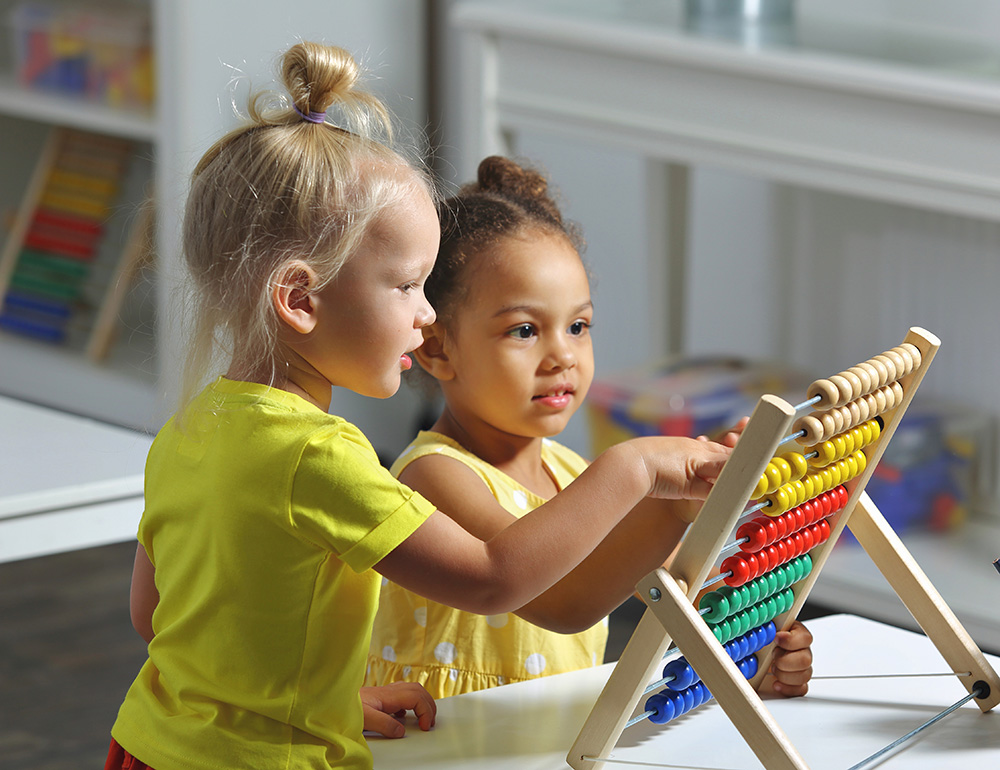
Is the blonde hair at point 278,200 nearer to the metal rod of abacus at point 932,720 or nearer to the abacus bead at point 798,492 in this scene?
the abacus bead at point 798,492

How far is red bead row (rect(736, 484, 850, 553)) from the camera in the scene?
0.94 m

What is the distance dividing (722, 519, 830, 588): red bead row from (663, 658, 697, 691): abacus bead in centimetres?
6

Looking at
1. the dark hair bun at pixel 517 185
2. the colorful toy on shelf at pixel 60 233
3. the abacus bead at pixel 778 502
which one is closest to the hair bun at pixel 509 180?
the dark hair bun at pixel 517 185

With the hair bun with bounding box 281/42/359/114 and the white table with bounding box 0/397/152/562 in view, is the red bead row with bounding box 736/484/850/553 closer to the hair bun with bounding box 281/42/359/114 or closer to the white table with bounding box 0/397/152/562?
the hair bun with bounding box 281/42/359/114

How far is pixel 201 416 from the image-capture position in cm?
90

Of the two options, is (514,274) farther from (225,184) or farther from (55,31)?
(55,31)

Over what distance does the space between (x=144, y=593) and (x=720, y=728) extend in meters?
0.42

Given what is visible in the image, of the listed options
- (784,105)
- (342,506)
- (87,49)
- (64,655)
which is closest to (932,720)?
(342,506)

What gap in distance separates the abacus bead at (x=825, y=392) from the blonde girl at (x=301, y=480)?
86mm

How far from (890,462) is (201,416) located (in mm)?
1815

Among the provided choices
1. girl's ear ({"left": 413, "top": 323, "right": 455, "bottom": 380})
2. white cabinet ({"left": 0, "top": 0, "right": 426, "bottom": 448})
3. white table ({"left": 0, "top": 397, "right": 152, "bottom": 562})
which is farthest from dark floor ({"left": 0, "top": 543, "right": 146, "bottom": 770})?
girl's ear ({"left": 413, "top": 323, "right": 455, "bottom": 380})

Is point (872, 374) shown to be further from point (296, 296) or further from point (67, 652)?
point (67, 652)

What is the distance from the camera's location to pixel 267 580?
86 centimetres

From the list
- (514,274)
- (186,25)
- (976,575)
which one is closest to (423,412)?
(186,25)
